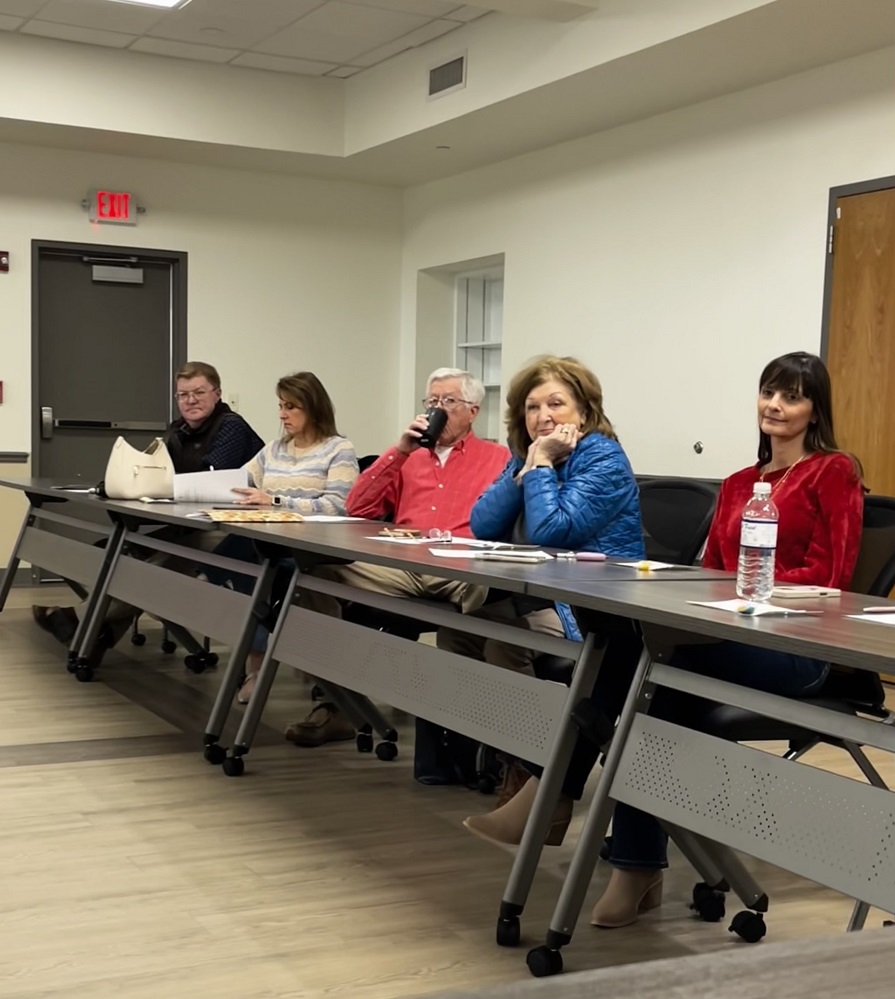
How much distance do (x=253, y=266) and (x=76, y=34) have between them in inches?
71.9

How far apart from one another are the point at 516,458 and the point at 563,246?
3.65 meters

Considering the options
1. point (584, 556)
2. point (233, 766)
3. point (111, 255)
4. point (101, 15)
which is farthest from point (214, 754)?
point (111, 255)

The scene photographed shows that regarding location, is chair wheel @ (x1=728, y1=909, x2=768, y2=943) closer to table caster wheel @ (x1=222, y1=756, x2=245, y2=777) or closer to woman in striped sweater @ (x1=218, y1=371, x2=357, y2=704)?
table caster wheel @ (x1=222, y1=756, x2=245, y2=777)

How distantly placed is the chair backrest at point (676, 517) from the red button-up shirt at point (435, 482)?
1.69ft

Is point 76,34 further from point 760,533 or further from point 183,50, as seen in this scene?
point 760,533

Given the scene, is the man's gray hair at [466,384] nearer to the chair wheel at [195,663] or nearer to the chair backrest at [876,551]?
the chair backrest at [876,551]

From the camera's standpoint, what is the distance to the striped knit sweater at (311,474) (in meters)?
4.50

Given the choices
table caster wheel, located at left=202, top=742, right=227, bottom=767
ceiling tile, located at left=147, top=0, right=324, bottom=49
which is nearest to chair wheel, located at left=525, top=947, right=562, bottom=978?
table caster wheel, located at left=202, top=742, right=227, bottom=767

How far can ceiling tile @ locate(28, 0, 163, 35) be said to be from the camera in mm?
5988

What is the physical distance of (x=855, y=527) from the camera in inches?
107

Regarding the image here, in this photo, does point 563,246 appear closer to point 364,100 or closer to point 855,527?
point 364,100

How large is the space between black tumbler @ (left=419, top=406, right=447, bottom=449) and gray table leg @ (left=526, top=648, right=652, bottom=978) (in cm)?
168

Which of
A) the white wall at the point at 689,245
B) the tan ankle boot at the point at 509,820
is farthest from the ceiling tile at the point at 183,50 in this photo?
the tan ankle boot at the point at 509,820


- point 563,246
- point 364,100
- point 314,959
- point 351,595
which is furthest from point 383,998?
point 364,100
